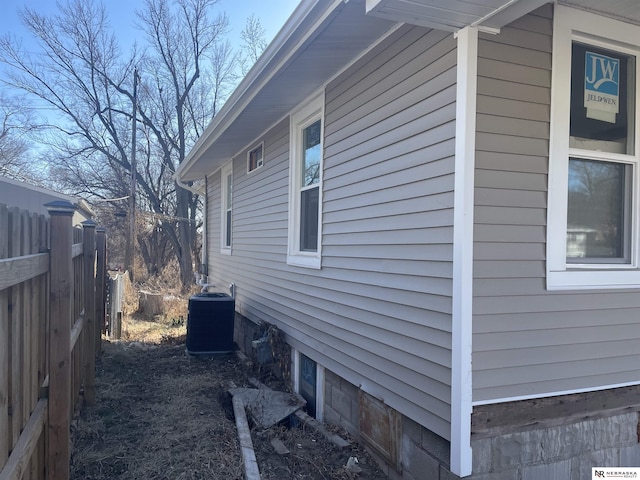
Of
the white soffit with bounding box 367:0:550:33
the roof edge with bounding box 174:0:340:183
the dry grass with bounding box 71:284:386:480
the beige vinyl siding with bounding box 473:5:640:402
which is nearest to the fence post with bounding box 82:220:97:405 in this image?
the dry grass with bounding box 71:284:386:480

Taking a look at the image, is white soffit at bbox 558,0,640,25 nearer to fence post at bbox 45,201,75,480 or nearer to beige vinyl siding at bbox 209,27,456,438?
beige vinyl siding at bbox 209,27,456,438

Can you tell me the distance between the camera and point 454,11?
2365 mm

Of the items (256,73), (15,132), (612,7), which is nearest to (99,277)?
(256,73)

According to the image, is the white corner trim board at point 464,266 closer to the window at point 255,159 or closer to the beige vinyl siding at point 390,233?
the beige vinyl siding at point 390,233

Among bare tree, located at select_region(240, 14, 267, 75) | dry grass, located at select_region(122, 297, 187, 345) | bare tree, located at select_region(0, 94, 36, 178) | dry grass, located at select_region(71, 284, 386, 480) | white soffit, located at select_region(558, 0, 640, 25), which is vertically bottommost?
dry grass, located at select_region(122, 297, 187, 345)

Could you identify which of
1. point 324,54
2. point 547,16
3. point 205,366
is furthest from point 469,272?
point 205,366

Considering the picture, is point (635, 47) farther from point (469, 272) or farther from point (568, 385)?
point (568, 385)

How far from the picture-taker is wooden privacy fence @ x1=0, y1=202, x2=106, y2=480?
1.73 m

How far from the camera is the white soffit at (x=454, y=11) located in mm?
2287

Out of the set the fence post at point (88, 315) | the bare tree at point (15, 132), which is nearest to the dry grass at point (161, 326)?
the fence post at point (88, 315)

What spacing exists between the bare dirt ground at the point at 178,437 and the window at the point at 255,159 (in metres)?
3.05

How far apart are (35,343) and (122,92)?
20.9 m

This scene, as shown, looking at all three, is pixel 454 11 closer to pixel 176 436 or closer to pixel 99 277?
pixel 176 436

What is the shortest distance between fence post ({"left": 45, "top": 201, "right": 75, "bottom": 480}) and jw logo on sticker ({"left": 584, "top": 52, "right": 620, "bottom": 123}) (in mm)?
3290
